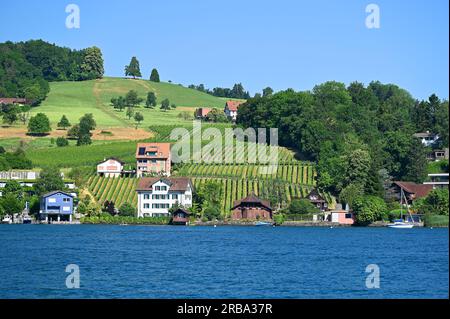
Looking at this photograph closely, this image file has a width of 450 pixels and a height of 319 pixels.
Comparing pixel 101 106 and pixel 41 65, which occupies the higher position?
pixel 41 65

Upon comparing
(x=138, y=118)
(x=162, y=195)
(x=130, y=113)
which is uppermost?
(x=130, y=113)

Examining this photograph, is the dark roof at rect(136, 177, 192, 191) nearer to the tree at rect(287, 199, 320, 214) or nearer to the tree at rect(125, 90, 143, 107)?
the tree at rect(287, 199, 320, 214)

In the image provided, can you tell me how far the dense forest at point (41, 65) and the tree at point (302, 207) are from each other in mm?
82493

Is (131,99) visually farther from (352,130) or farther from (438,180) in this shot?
(438,180)

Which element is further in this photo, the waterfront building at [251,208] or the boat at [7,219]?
the waterfront building at [251,208]

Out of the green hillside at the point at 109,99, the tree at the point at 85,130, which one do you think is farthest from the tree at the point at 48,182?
the green hillside at the point at 109,99

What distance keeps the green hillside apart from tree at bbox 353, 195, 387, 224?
54063 mm

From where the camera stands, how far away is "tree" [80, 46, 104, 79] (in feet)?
605

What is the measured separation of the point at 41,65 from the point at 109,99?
29.7 m

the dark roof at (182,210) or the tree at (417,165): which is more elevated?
the tree at (417,165)

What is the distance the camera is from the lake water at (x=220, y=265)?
35531 millimetres

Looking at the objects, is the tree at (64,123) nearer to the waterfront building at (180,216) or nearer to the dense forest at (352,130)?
the dense forest at (352,130)

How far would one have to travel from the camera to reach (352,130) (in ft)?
388

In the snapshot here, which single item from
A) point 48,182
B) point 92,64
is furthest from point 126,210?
point 92,64
